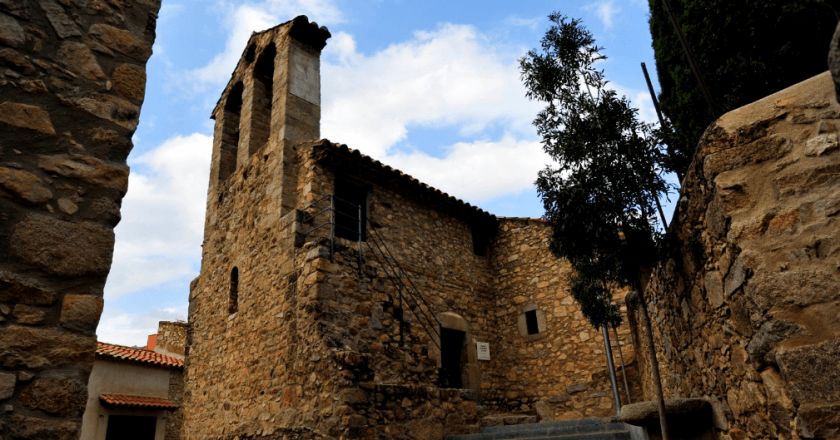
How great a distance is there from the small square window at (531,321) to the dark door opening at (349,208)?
4527mm

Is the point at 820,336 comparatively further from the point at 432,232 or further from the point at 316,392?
the point at 432,232

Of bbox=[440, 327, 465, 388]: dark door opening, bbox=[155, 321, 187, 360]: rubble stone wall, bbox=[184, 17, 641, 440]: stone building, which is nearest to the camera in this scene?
bbox=[184, 17, 641, 440]: stone building

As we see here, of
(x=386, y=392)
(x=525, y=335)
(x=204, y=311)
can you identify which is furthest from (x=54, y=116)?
(x=525, y=335)

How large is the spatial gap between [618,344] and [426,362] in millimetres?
4261

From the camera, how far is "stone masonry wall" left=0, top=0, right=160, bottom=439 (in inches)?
92.0

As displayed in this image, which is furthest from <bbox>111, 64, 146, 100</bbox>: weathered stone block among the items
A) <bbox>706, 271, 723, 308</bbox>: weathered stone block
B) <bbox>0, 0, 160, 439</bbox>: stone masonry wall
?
<bbox>706, 271, 723, 308</bbox>: weathered stone block

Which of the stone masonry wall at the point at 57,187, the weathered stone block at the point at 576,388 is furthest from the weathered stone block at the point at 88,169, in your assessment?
the weathered stone block at the point at 576,388

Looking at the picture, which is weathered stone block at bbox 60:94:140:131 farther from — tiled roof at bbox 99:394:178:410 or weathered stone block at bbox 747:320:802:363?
tiled roof at bbox 99:394:178:410

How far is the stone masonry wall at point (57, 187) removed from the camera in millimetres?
2336

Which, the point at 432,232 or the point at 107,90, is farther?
the point at 432,232

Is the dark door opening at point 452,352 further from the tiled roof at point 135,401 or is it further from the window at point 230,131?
the tiled roof at point 135,401

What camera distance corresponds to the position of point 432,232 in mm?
11688

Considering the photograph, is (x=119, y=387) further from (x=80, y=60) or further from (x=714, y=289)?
(x=714, y=289)

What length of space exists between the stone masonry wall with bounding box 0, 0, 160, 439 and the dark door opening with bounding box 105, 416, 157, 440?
1484 cm
